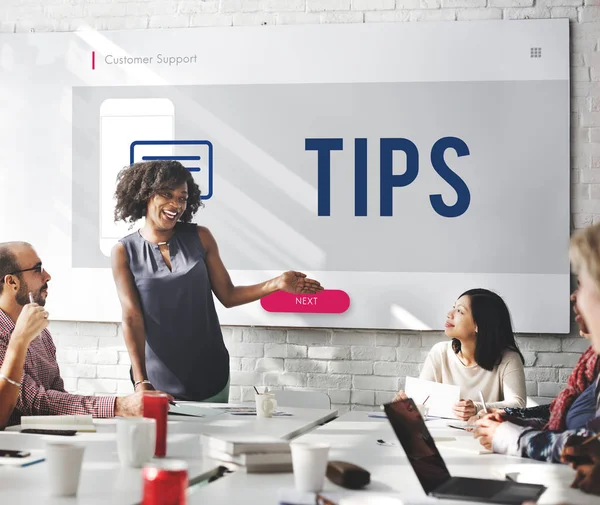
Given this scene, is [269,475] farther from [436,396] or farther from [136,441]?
[436,396]

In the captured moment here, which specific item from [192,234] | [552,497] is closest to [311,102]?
[192,234]

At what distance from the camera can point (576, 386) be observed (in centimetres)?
267

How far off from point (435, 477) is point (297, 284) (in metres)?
2.35

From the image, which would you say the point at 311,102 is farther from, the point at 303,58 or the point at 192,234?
the point at 192,234

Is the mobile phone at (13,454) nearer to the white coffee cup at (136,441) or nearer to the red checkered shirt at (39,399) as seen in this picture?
the white coffee cup at (136,441)

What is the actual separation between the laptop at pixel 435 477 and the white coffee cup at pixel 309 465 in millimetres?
255

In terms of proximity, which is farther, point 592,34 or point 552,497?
point 592,34

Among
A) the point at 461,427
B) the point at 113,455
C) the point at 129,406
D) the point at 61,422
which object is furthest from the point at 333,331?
the point at 113,455

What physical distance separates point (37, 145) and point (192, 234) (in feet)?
3.44

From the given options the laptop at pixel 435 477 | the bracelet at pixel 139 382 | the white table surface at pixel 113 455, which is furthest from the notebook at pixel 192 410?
the laptop at pixel 435 477

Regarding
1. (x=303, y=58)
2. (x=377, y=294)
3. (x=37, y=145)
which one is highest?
(x=303, y=58)

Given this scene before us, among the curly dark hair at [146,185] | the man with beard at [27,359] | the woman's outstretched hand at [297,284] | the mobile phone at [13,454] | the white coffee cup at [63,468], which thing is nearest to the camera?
the white coffee cup at [63,468]

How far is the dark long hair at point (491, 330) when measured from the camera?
3793 millimetres

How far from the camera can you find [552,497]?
6.05ft
